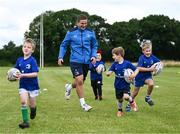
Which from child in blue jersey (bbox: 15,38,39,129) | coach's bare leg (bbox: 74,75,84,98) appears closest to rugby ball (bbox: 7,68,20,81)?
child in blue jersey (bbox: 15,38,39,129)

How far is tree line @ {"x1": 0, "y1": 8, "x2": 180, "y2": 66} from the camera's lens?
4257 inches

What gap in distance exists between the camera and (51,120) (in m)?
12.0


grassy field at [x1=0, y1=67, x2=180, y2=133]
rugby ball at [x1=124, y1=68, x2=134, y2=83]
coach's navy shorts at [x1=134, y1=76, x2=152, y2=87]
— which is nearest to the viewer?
grassy field at [x1=0, y1=67, x2=180, y2=133]

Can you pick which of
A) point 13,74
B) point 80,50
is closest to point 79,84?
point 80,50

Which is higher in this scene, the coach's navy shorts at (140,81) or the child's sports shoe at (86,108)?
the coach's navy shorts at (140,81)

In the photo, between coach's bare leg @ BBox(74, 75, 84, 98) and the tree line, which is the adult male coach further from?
the tree line

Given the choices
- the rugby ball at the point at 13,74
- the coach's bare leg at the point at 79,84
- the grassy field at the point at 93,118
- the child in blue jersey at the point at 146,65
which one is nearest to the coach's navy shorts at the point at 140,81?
the child in blue jersey at the point at 146,65

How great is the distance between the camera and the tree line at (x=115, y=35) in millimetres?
108125

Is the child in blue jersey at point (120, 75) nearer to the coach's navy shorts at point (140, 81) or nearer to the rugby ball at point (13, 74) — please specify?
the coach's navy shorts at point (140, 81)

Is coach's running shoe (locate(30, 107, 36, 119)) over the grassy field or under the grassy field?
over

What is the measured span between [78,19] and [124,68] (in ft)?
6.26

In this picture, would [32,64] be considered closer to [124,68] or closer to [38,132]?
[38,132]

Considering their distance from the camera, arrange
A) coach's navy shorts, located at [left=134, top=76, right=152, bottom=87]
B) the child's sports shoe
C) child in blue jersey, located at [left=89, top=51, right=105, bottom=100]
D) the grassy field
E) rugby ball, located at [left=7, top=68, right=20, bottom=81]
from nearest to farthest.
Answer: the grassy field, rugby ball, located at [left=7, top=68, right=20, bottom=81], the child's sports shoe, coach's navy shorts, located at [left=134, top=76, right=152, bottom=87], child in blue jersey, located at [left=89, top=51, right=105, bottom=100]

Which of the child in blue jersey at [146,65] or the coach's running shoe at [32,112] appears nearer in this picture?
the coach's running shoe at [32,112]
